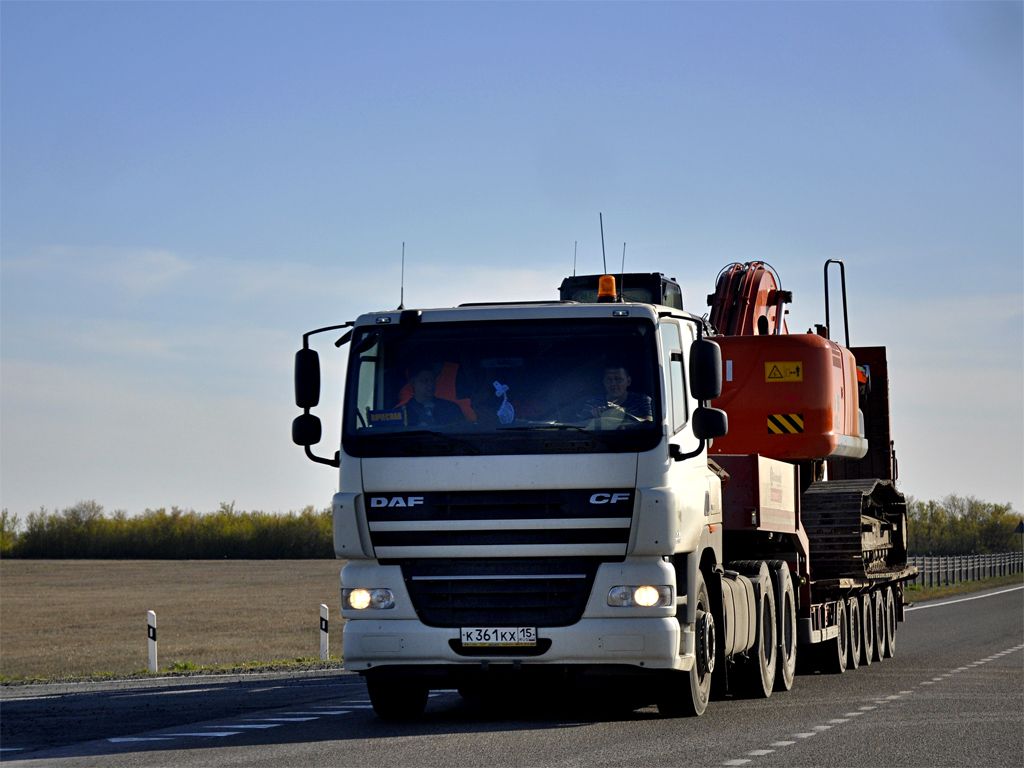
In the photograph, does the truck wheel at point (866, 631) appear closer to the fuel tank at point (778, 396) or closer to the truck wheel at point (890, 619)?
the truck wheel at point (890, 619)

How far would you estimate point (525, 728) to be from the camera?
11.3m

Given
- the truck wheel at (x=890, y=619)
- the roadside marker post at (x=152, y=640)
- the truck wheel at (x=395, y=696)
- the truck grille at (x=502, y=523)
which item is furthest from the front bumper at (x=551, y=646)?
the roadside marker post at (x=152, y=640)

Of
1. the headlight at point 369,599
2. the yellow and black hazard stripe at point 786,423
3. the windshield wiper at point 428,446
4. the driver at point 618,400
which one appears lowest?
the headlight at point 369,599

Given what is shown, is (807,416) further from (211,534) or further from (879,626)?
(211,534)

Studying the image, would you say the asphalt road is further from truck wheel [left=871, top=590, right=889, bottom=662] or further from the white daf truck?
truck wheel [left=871, top=590, right=889, bottom=662]

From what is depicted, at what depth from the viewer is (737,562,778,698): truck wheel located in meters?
13.7

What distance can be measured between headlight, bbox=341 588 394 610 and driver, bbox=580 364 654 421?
6.53 ft

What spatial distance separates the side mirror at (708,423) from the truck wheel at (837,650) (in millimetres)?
7115

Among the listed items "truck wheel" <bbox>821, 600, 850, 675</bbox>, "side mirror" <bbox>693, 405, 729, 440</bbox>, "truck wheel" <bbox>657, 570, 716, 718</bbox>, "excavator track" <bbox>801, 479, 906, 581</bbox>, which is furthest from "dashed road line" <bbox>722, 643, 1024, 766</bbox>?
"side mirror" <bbox>693, 405, 729, 440</bbox>

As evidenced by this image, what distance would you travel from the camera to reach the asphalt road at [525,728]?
378 inches

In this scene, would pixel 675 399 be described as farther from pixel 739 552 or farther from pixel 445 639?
pixel 739 552

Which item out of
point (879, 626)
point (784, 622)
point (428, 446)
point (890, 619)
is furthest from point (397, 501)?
point (890, 619)

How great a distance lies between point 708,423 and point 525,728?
2749mm

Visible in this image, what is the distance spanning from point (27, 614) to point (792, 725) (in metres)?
40.6
